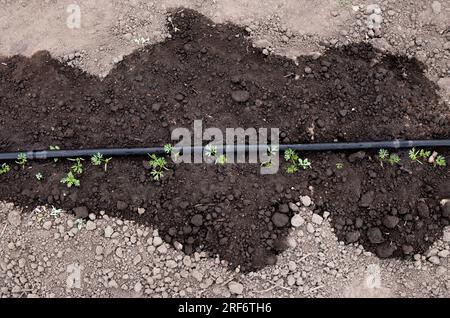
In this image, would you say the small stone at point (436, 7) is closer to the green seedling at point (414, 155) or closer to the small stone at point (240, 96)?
the green seedling at point (414, 155)

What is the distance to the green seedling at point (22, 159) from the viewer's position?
153 inches

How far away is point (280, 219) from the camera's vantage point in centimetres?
366

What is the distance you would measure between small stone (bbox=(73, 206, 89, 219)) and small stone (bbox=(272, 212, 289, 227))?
59.5 inches

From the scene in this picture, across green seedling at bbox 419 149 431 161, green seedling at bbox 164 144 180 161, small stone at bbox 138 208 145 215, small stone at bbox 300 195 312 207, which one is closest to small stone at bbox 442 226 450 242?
green seedling at bbox 419 149 431 161

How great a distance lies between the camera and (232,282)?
358 centimetres

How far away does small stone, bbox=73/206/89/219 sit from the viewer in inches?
147

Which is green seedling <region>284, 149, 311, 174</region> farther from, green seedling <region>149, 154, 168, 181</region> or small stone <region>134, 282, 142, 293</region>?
small stone <region>134, 282, 142, 293</region>

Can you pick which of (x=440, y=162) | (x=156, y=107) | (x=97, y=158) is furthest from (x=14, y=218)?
(x=440, y=162)

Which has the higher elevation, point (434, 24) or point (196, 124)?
point (434, 24)

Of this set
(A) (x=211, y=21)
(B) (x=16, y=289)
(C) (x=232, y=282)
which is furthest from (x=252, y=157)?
(B) (x=16, y=289)

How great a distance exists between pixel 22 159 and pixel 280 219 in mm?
2209

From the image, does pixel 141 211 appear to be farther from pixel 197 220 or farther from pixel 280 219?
pixel 280 219
